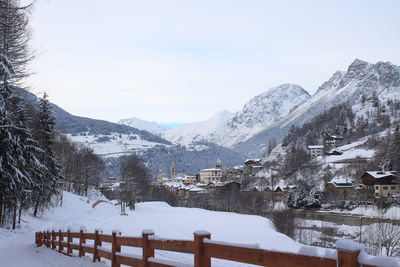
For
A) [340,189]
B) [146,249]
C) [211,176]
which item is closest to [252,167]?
[211,176]

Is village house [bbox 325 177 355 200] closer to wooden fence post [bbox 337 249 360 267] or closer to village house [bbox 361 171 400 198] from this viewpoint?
village house [bbox 361 171 400 198]

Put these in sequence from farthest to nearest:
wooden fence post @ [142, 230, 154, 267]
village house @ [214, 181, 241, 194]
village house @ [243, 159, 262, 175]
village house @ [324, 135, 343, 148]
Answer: village house @ [243, 159, 262, 175] < village house @ [324, 135, 343, 148] < village house @ [214, 181, 241, 194] < wooden fence post @ [142, 230, 154, 267]

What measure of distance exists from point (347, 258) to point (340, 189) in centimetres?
8525

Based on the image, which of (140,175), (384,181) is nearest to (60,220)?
(140,175)

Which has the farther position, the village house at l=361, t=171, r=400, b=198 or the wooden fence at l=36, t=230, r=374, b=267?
the village house at l=361, t=171, r=400, b=198

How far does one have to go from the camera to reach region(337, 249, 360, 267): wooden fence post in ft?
10.5

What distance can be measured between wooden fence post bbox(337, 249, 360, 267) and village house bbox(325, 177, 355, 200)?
78.7 meters

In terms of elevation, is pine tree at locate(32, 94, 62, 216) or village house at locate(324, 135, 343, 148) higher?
village house at locate(324, 135, 343, 148)

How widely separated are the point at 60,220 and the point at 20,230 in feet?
33.7

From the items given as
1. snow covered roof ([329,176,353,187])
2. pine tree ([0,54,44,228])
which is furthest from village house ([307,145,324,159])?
pine tree ([0,54,44,228])

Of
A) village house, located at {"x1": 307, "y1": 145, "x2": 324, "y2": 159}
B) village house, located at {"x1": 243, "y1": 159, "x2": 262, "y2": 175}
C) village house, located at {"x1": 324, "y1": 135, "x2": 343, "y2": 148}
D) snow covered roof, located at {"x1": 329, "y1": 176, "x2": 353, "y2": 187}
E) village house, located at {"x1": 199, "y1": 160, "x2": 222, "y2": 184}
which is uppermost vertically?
village house, located at {"x1": 324, "y1": 135, "x2": 343, "y2": 148}

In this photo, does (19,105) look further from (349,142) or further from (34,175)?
(349,142)

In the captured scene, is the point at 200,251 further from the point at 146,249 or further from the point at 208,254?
the point at 146,249

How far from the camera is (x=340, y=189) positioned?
83.1 m
